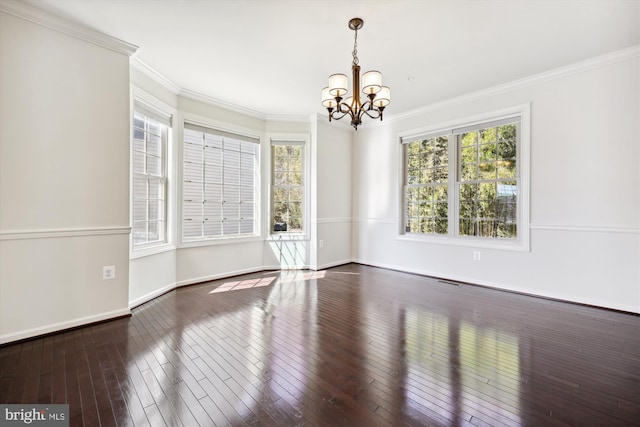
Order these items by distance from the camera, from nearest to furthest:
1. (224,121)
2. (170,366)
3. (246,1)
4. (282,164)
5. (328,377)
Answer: (328,377) < (170,366) < (246,1) < (224,121) < (282,164)

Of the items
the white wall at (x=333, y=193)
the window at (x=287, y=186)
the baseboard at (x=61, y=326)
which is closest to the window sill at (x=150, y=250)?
the baseboard at (x=61, y=326)

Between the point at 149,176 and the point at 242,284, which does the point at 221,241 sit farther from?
the point at 149,176

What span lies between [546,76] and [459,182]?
1691 millimetres

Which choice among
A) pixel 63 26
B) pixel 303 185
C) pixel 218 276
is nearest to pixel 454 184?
pixel 303 185

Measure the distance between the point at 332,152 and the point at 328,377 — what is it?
439cm

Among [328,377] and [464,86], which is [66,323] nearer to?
[328,377]

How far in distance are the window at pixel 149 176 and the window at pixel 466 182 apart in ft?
13.0

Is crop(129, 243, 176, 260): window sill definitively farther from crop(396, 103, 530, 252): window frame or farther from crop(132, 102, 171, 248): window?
crop(396, 103, 530, 252): window frame

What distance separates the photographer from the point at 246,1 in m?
2.44

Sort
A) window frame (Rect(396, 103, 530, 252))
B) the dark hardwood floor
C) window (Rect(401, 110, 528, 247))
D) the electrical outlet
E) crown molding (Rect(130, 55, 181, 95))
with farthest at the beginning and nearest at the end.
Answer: window (Rect(401, 110, 528, 247))
window frame (Rect(396, 103, 530, 252))
crown molding (Rect(130, 55, 181, 95))
the electrical outlet
the dark hardwood floor

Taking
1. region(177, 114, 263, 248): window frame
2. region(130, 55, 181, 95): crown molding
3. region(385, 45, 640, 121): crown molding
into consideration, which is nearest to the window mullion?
region(385, 45, 640, 121): crown molding

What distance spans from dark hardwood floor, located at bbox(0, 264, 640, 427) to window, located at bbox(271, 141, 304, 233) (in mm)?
2114

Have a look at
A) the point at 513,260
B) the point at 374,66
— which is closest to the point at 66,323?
the point at 374,66

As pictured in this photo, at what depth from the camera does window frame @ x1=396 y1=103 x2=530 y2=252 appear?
3.91 meters
